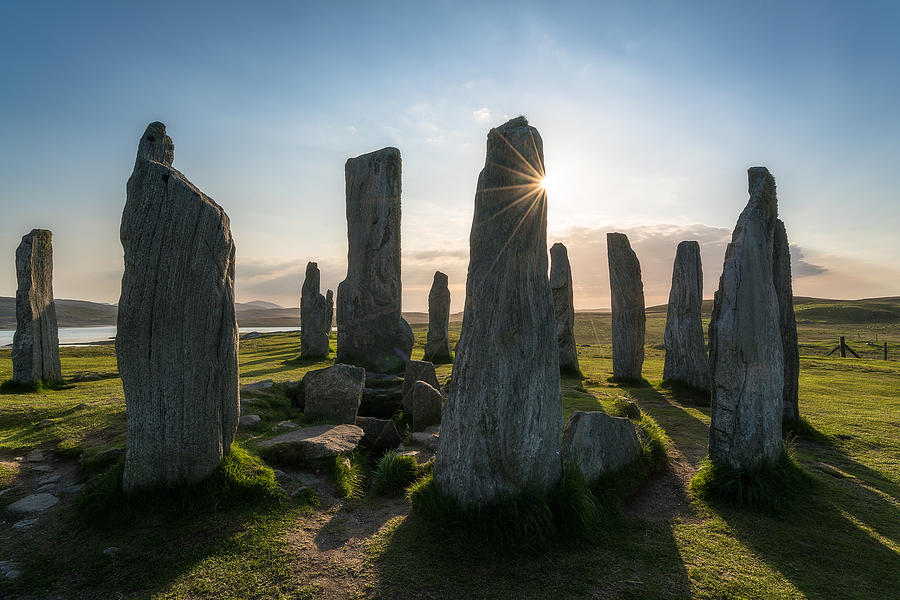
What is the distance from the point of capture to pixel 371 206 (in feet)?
40.7

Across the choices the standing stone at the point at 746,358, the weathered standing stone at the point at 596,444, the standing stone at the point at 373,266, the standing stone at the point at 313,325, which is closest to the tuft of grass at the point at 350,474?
the weathered standing stone at the point at 596,444

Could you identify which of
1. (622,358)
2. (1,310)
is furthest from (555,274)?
(1,310)

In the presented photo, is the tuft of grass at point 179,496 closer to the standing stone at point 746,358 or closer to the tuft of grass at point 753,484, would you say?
the tuft of grass at point 753,484

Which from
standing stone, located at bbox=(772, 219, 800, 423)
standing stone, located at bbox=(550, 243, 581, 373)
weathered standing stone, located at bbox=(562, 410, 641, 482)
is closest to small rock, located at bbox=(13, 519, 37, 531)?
weathered standing stone, located at bbox=(562, 410, 641, 482)

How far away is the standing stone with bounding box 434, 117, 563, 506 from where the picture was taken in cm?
503

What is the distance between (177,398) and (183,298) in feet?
3.88

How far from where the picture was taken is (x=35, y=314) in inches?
519

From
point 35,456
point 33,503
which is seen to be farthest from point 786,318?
point 35,456

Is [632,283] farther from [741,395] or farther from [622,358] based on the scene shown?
[741,395]

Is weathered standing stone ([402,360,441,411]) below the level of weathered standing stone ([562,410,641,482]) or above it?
above

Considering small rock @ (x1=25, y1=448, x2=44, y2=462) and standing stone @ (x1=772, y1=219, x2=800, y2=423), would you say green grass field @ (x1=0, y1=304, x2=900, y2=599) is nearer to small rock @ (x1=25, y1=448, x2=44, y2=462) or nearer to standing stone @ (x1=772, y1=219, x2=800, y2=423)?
small rock @ (x1=25, y1=448, x2=44, y2=462)

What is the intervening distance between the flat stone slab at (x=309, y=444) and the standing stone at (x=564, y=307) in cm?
1068

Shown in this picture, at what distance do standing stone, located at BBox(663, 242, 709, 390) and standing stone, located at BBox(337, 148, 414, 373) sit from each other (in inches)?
334

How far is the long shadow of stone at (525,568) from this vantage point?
13.3 ft
